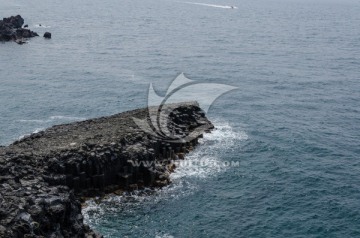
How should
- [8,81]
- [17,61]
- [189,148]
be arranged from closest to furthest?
[189,148] → [8,81] → [17,61]

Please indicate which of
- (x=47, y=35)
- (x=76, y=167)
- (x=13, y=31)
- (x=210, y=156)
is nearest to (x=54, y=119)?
(x=76, y=167)

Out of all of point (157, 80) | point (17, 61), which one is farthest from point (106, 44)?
point (157, 80)

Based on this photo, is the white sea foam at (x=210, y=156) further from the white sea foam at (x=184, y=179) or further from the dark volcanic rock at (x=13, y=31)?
the dark volcanic rock at (x=13, y=31)

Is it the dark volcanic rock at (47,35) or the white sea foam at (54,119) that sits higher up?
the dark volcanic rock at (47,35)

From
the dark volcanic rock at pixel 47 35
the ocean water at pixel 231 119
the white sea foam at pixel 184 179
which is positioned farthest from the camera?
the dark volcanic rock at pixel 47 35

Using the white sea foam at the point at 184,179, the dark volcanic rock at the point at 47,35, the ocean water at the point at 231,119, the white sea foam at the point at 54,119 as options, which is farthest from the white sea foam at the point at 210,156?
the dark volcanic rock at the point at 47,35

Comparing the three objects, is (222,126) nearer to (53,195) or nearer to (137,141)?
(137,141)
